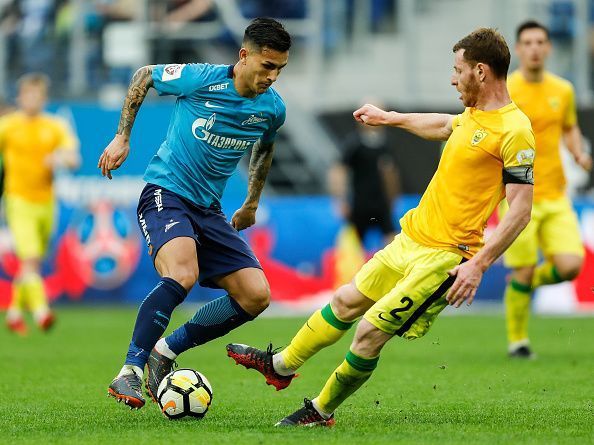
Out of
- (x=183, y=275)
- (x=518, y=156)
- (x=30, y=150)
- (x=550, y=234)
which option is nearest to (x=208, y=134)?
(x=183, y=275)

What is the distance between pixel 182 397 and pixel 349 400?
150 centimetres

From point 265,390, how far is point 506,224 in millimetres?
2871

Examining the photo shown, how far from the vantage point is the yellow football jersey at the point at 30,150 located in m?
14.1

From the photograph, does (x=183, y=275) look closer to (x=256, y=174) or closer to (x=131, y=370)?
(x=131, y=370)

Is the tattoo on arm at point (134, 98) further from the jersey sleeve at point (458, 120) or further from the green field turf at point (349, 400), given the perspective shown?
the jersey sleeve at point (458, 120)

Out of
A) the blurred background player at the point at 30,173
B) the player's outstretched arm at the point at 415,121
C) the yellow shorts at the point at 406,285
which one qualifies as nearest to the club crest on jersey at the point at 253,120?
the player's outstretched arm at the point at 415,121

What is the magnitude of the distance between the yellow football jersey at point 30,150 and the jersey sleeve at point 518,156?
8.39 metres

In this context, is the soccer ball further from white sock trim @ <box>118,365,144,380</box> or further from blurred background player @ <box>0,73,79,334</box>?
blurred background player @ <box>0,73,79,334</box>

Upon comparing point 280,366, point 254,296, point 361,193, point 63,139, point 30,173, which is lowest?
point 361,193

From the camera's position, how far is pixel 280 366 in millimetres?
7012

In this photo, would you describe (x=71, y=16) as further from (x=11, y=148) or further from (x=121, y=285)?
(x=11, y=148)

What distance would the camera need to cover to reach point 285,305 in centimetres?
1752

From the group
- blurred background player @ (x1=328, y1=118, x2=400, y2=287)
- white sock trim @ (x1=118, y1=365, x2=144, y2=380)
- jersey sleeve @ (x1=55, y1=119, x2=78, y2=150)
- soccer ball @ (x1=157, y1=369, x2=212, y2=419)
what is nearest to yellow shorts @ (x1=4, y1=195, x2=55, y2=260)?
jersey sleeve @ (x1=55, y1=119, x2=78, y2=150)

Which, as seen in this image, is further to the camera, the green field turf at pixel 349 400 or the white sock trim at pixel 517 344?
the white sock trim at pixel 517 344
